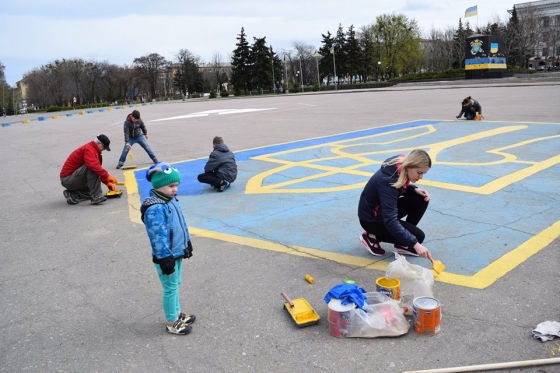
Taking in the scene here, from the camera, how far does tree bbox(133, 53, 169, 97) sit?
4107 inches

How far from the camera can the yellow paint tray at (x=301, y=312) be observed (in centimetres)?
390

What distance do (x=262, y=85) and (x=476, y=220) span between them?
3107 inches

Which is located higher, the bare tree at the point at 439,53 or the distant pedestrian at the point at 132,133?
the bare tree at the point at 439,53

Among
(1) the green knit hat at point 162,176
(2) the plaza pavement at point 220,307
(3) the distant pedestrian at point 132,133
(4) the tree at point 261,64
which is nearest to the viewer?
(2) the plaza pavement at point 220,307

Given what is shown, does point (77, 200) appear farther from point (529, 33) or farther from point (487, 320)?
point (529, 33)

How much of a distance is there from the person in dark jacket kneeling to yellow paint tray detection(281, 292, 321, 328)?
1184mm

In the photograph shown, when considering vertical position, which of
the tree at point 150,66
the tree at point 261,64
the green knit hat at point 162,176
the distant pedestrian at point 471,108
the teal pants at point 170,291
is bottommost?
the teal pants at point 170,291

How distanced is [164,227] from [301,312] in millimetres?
1347

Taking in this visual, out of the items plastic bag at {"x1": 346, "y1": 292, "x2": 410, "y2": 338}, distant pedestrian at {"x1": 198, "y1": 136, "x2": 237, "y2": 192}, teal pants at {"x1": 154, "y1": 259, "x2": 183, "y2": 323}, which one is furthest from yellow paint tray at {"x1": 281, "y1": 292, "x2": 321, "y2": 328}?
distant pedestrian at {"x1": 198, "y1": 136, "x2": 237, "y2": 192}

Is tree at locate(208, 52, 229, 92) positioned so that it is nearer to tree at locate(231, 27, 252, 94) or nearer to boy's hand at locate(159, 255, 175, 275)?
tree at locate(231, 27, 252, 94)

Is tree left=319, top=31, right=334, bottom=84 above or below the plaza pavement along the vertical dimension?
above

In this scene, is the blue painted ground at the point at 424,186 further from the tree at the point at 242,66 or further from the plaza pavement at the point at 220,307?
the tree at the point at 242,66

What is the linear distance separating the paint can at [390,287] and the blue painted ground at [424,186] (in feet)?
3.07

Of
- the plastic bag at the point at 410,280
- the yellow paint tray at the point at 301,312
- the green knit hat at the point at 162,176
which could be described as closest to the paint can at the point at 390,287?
the plastic bag at the point at 410,280
